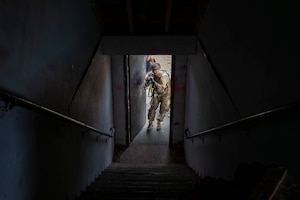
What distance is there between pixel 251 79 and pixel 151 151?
207 inches

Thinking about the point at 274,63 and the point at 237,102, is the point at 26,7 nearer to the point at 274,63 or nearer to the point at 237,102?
the point at 274,63

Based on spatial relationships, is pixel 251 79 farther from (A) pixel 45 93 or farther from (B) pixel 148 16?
(B) pixel 148 16

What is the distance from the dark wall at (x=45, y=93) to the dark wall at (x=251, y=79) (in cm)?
147

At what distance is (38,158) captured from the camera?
86.1 inches

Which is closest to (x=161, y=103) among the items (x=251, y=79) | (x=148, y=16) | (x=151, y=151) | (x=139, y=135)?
(x=139, y=135)

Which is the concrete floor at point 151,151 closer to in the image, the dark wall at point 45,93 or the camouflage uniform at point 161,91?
the camouflage uniform at point 161,91

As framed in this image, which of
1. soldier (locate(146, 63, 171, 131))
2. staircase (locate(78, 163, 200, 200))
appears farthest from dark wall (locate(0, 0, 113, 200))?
soldier (locate(146, 63, 171, 131))

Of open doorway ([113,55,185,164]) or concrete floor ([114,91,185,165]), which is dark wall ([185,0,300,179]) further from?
concrete floor ([114,91,185,165])

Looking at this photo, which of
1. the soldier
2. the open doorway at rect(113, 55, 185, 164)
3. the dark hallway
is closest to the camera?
the dark hallway

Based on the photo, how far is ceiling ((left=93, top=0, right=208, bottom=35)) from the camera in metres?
4.45

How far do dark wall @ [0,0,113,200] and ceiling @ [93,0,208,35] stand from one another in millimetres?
666

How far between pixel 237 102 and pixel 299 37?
3.71 ft

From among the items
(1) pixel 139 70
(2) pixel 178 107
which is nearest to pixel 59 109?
(2) pixel 178 107

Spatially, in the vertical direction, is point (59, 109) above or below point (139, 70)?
below
